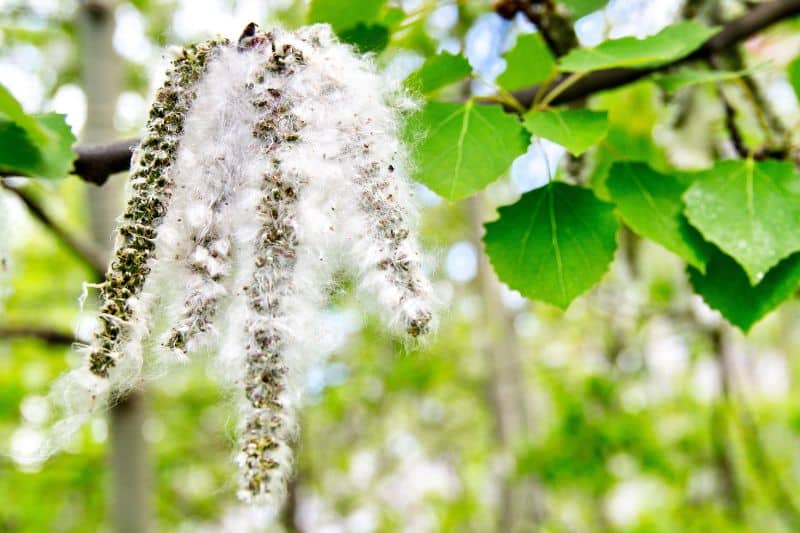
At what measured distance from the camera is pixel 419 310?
2.03ft

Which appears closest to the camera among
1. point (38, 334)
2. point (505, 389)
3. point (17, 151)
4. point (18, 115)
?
point (18, 115)

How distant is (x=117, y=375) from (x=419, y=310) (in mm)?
295

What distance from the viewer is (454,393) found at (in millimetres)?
6555

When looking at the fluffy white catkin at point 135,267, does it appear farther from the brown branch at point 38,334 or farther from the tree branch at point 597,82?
the brown branch at point 38,334

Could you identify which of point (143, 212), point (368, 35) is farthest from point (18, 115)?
point (368, 35)

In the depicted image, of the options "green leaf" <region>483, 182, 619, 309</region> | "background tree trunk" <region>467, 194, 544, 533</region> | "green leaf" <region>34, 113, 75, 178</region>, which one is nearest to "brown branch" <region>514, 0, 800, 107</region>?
"green leaf" <region>483, 182, 619, 309</region>

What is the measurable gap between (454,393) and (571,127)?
230 inches

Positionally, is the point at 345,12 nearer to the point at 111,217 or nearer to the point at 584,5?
the point at 584,5

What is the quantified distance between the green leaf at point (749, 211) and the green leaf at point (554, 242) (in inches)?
4.9

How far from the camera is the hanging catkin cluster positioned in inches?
23.9

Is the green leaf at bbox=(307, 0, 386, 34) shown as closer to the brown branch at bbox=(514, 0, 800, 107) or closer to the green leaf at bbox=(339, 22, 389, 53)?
the green leaf at bbox=(339, 22, 389, 53)

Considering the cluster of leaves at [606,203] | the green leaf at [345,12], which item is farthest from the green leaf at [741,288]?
the green leaf at [345,12]

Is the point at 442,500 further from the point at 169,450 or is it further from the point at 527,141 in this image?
the point at 527,141

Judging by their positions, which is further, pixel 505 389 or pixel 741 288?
pixel 505 389
